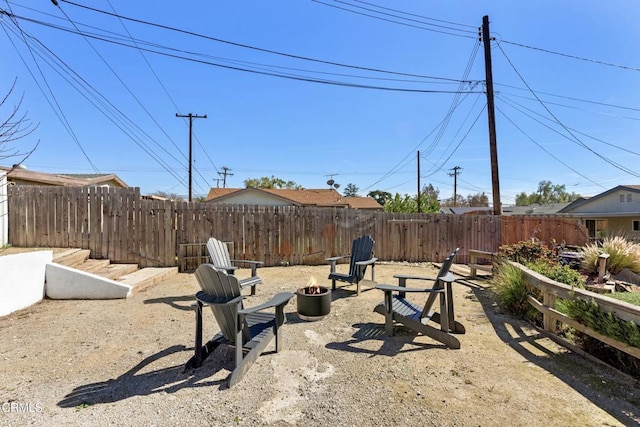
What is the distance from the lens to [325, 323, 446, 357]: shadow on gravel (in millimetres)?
2998

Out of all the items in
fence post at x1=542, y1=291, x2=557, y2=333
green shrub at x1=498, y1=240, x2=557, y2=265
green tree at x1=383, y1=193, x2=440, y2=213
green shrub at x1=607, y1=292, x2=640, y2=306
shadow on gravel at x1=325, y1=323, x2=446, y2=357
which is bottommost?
shadow on gravel at x1=325, y1=323, x2=446, y2=357

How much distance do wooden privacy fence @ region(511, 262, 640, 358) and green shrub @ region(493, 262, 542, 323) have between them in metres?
0.14

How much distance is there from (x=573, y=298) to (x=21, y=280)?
6984mm

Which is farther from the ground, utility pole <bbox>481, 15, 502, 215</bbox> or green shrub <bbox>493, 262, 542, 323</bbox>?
utility pole <bbox>481, 15, 502, 215</bbox>

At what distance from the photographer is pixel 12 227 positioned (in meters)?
5.81

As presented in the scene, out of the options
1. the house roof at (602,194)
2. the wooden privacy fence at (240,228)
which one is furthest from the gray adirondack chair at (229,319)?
the house roof at (602,194)

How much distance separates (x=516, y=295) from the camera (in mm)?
4211

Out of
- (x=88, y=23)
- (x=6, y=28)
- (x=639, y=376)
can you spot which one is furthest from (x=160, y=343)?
(x=88, y=23)

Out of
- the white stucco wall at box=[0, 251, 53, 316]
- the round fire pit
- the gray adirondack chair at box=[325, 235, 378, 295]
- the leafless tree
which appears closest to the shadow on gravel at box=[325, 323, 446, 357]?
the round fire pit

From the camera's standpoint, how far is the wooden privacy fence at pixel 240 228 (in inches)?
237

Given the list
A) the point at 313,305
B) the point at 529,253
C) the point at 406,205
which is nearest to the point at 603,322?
the point at 313,305

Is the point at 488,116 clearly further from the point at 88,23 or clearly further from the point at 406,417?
the point at 88,23

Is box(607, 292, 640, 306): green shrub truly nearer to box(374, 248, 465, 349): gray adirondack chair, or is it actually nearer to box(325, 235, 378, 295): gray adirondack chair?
box(374, 248, 465, 349): gray adirondack chair

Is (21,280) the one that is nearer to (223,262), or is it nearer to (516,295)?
(223,262)
